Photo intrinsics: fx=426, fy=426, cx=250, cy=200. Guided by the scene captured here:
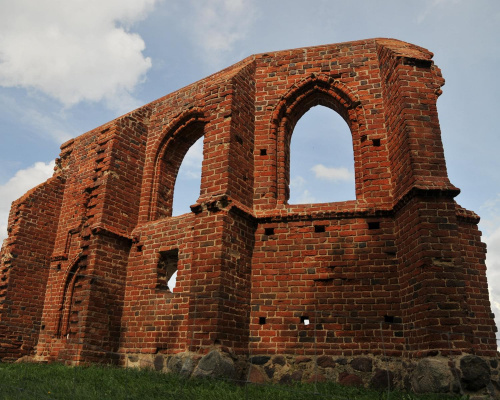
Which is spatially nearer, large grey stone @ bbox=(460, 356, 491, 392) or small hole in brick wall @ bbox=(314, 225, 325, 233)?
large grey stone @ bbox=(460, 356, 491, 392)

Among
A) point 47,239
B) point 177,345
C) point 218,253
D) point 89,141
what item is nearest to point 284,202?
point 218,253

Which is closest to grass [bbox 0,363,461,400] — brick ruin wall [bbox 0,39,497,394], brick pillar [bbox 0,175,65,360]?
brick ruin wall [bbox 0,39,497,394]

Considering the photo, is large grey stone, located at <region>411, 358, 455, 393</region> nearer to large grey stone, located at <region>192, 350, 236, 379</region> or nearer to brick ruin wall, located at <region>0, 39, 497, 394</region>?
brick ruin wall, located at <region>0, 39, 497, 394</region>

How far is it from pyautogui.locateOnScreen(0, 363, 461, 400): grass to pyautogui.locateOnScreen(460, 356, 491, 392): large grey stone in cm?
38

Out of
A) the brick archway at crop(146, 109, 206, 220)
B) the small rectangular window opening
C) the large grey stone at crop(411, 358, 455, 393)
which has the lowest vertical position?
the large grey stone at crop(411, 358, 455, 393)

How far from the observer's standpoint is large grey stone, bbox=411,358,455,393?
555 cm

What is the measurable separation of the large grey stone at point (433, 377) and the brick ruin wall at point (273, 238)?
19 centimetres

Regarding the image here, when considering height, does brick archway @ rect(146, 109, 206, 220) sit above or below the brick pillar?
above

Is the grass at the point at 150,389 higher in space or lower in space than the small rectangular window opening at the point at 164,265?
lower

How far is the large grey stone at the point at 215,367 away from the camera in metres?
6.36

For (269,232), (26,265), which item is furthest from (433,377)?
(26,265)

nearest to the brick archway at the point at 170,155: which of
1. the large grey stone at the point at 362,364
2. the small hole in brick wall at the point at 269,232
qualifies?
the small hole in brick wall at the point at 269,232

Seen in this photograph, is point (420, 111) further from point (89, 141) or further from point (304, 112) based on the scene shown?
point (89, 141)

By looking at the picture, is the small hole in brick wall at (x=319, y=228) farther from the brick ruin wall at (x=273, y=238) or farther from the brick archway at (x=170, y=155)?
the brick archway at (x=170, y=155)
